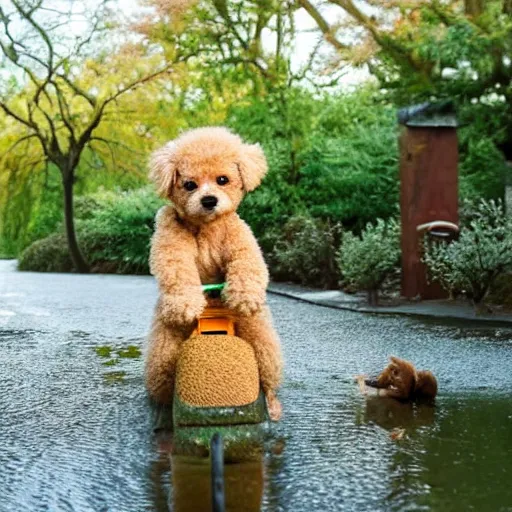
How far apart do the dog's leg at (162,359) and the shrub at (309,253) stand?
488 inches

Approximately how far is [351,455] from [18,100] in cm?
2972

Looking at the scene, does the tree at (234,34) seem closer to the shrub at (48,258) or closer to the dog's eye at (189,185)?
the shrub at (48,258)

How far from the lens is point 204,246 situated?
538 cm

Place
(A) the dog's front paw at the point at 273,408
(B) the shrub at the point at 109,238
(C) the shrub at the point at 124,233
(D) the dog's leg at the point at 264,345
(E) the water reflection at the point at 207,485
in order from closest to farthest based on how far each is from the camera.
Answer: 1. (E) the water reflection at the point at 207,485
2. (D) the dog's leg at the point at 264,345
3. (A) the dog's front paw at the point at 273,408
4. (C) the shrub at the point at 124,233
5. (B) the shrub at the point at 109,238

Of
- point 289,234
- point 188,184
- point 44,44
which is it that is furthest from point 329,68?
point 188,184

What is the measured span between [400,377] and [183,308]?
207 centimetres

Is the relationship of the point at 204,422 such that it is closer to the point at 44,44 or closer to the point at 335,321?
the point at 335,321

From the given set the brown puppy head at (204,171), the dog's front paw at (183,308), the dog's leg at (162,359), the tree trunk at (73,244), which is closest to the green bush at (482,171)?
the brown puppy head at (204,171)

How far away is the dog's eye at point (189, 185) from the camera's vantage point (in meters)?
5.30

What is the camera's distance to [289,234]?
67.6 ft

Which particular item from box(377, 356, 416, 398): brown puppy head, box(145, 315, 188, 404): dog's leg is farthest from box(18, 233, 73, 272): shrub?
box(145, 315, 188, 404): dog's leg

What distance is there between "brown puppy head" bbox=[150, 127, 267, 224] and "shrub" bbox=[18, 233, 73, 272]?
26135mm

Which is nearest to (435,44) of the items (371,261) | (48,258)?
(371,261)

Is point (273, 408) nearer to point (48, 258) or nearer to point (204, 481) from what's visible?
point (204, 481)
